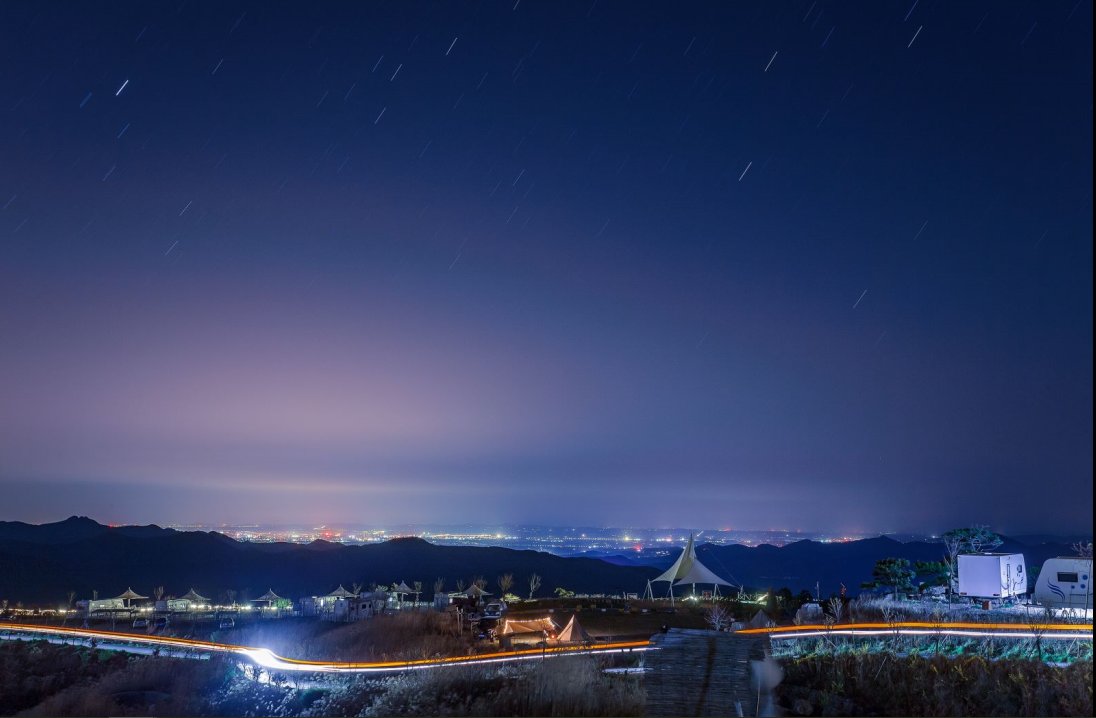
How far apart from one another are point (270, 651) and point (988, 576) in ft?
77.2

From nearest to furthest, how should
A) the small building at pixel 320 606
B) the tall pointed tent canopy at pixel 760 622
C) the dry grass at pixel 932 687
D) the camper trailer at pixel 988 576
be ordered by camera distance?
the dry grass at pixel 932 687
the tall pointed tent canopy at pixel 760 622
the camper trailer at pixel 988 576
the small building at pixel 320 606

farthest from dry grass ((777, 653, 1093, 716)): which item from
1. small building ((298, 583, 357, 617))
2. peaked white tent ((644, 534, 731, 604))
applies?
small building ((298, 583, 357, 617))

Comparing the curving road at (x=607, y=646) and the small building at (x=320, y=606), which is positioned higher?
the curving road at (x=607, y=646)

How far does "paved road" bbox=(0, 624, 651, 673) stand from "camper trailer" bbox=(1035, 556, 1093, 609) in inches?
586

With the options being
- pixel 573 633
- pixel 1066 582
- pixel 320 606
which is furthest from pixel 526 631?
pixel 320 606

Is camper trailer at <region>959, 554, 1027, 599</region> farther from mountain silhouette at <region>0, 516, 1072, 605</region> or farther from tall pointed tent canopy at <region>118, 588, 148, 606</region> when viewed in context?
mountain silhouette at <region>0, 516, 1072, 605</region>

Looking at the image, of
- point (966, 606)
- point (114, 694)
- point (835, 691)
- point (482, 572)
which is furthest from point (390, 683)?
point (482, 572)

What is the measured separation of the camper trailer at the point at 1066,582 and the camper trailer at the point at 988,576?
2.72ft

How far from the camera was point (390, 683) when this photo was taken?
53.3 ft

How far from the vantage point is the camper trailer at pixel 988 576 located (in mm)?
26750

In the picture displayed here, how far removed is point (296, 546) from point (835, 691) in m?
121

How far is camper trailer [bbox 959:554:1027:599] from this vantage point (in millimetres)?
26750

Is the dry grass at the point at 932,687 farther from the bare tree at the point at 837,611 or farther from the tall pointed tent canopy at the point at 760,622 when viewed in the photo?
the tall pointed tent canopy at the point at 760,622

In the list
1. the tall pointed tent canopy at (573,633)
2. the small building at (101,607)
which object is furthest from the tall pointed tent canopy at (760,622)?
the small building at (101,607)
